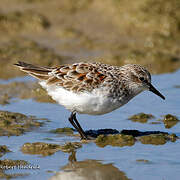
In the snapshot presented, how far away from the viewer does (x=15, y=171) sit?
6.47 m

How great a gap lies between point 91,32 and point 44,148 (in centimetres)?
692

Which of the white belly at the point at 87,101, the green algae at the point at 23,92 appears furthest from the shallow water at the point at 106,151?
the white belly at the point at 87,101

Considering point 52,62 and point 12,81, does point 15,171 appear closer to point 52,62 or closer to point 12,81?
point 12,81

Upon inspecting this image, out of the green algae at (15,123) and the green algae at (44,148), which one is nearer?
the green algae at (44,148)

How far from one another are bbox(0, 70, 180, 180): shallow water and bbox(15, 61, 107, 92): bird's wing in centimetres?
92

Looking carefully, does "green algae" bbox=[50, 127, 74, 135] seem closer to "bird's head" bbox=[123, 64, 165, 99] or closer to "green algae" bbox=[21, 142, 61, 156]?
"green algae" bbox=[21, 142, 61, 156]

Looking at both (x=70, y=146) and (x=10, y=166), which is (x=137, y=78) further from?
(x=10, y=166)

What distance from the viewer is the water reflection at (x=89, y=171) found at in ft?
20.9

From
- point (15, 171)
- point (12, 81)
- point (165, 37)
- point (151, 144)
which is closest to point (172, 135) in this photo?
point (151, 144)

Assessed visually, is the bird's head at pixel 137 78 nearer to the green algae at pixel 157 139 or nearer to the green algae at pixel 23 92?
the green algae at pixel 157 139

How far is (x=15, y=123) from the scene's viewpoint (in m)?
8.63

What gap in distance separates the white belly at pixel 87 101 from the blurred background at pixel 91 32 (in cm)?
451

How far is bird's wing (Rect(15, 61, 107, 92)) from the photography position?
25.5 feet

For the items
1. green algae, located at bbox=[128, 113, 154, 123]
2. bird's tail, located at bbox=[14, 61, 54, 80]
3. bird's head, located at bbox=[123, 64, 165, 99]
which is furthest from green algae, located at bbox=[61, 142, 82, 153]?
green algae, located at bbox=[128, 113, 154, 123]
